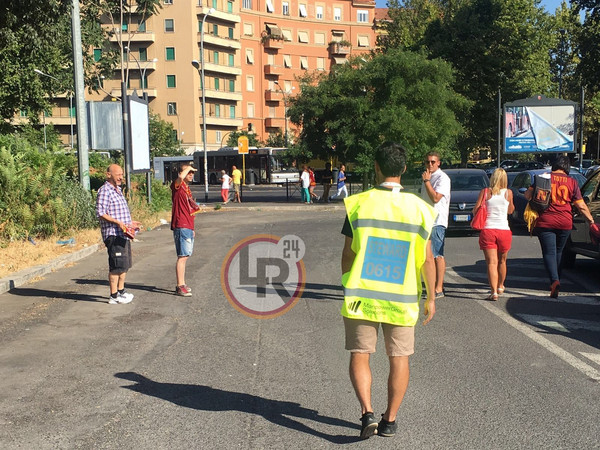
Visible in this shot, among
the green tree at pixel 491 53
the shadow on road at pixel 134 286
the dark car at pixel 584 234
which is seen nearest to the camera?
the shadow on road at pixel 134 286

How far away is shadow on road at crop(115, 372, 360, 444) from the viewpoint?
15.4 feet

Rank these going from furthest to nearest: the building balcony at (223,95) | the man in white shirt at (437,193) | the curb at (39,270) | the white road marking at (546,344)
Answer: the building balcony at (223,95), the curb at (39,270), the man in white shirt at (437,193), the white road marking at (546,344)

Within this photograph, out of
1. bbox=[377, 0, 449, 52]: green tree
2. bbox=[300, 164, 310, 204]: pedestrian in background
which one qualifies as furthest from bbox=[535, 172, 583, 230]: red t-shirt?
bbox=[377, 0, 449, 52]: green tree

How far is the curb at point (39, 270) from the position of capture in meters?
10.4

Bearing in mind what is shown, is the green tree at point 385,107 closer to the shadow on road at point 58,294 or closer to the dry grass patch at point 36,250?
the dry grass patch at point 36,250

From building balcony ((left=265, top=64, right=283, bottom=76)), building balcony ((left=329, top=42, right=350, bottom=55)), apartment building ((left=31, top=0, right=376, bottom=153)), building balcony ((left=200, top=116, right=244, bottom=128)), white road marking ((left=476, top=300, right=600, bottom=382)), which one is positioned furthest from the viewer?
building balcony ((left=329, top=42, right=350, bottom=55))

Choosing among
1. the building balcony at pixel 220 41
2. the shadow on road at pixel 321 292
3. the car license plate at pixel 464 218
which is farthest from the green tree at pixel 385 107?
the building balcony at pixel 220 41

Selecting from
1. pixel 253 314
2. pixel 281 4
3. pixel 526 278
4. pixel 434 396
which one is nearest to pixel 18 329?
pixel 253 314

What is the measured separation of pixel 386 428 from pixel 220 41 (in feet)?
260

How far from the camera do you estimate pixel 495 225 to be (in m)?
9.20

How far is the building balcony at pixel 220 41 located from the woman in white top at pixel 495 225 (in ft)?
238

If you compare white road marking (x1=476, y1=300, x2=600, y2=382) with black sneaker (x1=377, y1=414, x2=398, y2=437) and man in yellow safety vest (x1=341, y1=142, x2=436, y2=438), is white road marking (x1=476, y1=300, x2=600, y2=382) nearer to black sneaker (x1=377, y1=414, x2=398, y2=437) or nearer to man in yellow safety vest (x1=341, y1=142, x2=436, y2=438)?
black sneaker (x1=377, y1=414, x2=398, y2=437)

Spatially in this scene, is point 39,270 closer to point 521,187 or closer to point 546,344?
point 546,344

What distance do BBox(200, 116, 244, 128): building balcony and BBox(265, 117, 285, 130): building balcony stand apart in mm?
4243
